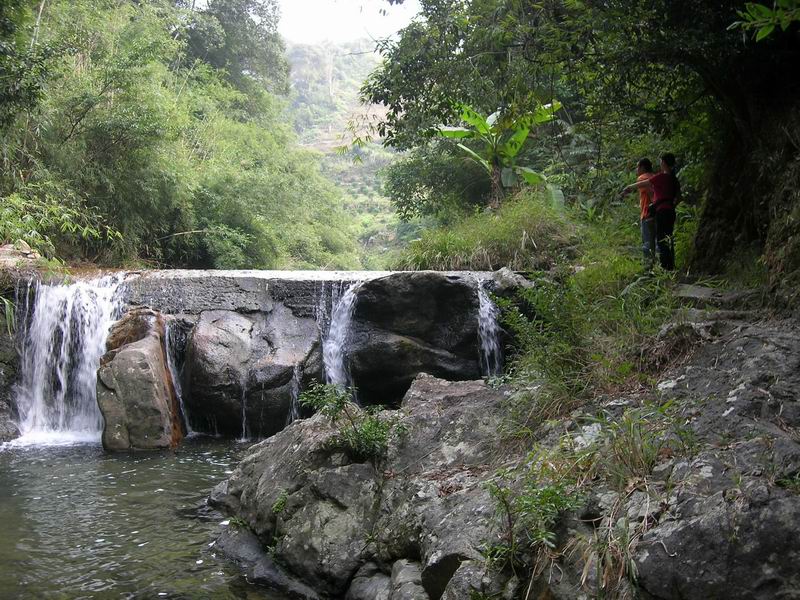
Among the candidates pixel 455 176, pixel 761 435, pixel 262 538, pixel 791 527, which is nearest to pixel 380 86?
pixel 262 538

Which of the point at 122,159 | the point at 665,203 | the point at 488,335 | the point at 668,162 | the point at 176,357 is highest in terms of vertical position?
the point at 122,159

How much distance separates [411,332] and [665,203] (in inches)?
154

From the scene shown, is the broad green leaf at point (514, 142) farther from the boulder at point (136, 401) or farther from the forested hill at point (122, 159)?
the boulder at point (136, 401)

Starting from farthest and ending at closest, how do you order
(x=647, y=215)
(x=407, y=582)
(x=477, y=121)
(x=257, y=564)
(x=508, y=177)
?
(x=508, y=177) → (x=477, y=121) → (x=647, y=215) → (x=257, y=564) → (x=407, y=582)

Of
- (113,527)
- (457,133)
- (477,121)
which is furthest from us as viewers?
(457,133)

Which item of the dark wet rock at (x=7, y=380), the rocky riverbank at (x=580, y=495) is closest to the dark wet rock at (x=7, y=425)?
the dark wet rock at (x=7, y=380)

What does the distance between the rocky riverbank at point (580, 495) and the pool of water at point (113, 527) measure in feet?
1.23

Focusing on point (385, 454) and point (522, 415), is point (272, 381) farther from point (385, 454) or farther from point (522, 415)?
point (522, 415)

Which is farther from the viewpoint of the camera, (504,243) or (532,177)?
(532,177)

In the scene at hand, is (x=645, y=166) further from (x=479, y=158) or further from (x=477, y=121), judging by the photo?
(x=479, y=158)

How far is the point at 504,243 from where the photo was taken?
12172 millimetres

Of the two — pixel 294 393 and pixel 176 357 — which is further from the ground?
pixel 176 357

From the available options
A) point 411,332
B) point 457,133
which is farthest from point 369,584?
point 457,133

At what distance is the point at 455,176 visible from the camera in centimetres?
1750
